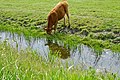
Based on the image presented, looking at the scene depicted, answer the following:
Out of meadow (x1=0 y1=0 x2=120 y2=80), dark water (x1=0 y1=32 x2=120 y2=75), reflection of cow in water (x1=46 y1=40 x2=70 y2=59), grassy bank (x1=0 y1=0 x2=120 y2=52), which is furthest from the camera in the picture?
grassy bank (x1=0 y1=0 x2=120 y2=52)

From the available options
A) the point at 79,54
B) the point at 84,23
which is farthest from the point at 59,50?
the point at 84,23

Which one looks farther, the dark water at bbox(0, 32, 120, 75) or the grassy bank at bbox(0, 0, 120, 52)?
the grassy bank at bbox(0, 0, 120, 52)

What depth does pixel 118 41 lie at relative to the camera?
1293cm

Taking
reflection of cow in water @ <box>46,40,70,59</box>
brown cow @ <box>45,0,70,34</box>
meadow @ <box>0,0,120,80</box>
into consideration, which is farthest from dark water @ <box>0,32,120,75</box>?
brown cow @ <box>45,0,70,34</box>

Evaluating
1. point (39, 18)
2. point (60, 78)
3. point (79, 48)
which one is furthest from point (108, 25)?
point (60, 78)

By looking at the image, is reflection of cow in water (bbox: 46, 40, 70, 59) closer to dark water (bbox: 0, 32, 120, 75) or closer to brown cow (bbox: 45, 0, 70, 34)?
dark water (bbox: 0, 32, 120, 75)

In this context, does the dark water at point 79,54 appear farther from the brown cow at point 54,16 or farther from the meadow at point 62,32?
the brown cow at point 54,16

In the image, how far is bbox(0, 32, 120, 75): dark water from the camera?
32.6 feet

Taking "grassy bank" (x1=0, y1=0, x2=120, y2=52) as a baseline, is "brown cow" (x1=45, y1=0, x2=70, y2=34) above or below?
above

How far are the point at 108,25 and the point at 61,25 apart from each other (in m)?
2.63

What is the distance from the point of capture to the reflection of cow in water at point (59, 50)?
11.6 metres

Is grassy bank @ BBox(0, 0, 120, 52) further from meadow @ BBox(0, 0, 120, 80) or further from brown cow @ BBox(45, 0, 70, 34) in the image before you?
brown cow @ BBox(45, 0, 70, 34)

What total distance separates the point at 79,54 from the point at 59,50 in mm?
1065

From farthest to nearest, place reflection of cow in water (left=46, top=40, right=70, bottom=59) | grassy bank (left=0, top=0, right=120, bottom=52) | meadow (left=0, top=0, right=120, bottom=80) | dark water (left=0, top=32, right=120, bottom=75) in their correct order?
grassy bank (left=0, top=0, right=120, bottom=52) → reflection of cow in water (left=46, top=40, right=70, bottom=59) → dark water (left=0, top=32, right=120, bottom=75) → meadow (left=0, top=0, right=120, bottom=80)
